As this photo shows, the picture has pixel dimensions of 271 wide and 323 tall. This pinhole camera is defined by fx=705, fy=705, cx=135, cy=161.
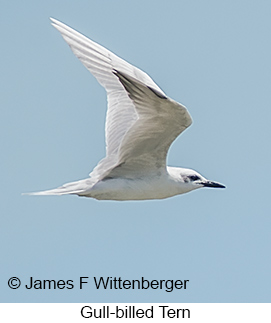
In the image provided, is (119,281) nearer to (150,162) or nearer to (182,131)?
(150,162)

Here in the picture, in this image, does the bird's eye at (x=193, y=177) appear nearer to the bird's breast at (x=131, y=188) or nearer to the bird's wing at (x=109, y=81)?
the bird's breast at (x=131, y=188)

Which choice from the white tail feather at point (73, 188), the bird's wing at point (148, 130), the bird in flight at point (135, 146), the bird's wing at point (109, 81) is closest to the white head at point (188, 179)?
the bird in flight at point (135, 146)

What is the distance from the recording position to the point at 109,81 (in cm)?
1033

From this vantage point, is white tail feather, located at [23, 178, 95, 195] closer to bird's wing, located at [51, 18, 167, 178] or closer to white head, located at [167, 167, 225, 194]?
bird's wing, located at [51, 18, 167, 178]

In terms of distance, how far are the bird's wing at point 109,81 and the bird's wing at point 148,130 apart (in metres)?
0.29

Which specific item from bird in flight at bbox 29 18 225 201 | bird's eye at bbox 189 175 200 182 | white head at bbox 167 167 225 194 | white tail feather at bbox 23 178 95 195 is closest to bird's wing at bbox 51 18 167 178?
bird in flight at bbox 29 18 225 201

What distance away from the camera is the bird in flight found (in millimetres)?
8062

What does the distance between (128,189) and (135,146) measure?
0.58 meters

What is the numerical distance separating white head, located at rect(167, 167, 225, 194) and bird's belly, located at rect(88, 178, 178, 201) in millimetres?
242

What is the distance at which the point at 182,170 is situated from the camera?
9406 millimetres

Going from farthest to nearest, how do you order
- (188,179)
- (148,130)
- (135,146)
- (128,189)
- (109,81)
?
1. (109,81)
2. (188,179)
3. (128,189)
4. (135,146)
5. (148,130)

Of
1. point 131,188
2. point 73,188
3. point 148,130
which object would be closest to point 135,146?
point 148,130

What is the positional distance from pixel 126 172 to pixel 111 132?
100 cm

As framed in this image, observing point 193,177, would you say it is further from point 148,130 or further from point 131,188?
point 148,130
